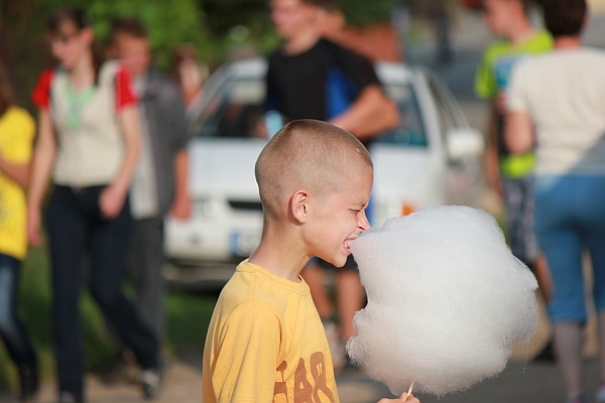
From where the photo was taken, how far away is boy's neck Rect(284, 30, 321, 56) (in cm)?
616

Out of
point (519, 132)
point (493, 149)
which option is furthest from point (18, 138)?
point (493, 149)

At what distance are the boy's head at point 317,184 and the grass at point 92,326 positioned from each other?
4206 millimetres

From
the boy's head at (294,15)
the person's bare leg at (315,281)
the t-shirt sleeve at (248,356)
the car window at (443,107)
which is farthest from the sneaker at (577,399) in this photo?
the car window at (443,107)

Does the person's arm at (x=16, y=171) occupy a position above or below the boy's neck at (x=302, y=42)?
below

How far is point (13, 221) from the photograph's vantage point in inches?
229

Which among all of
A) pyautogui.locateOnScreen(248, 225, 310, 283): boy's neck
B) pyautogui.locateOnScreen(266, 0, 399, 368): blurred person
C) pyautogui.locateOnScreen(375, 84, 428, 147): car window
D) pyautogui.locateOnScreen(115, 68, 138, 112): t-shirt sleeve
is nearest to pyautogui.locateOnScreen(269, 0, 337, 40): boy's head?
pyautogui.locateOnScreen(266, 0, 399, 368): blurred person

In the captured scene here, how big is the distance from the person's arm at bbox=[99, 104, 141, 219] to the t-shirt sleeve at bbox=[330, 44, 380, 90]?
1185 millimetres

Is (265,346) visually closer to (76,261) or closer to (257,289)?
(257,289)

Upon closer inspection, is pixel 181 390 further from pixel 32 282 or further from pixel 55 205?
pixel 32 282

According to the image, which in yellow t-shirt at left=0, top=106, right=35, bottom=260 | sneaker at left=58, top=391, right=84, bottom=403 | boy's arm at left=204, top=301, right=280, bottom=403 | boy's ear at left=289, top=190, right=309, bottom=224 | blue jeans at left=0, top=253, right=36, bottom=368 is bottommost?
sneaker at left=58, top=391, right=84, bottom=403

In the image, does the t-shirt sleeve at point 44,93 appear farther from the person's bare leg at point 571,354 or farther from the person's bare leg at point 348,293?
the person's bare leg at point 571,354

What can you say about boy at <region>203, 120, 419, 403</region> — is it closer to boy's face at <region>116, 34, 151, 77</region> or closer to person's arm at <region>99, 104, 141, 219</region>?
person's arm at <region>99, 104, 141, 219</region>

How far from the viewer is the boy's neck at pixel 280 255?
2.69 metres

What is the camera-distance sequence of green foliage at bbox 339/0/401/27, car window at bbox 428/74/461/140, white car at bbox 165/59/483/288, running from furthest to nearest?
1. green foliage at bbox 339/0/401/27
2. car window at bbox 428/74/461/140
3. white car at bbox 165/59/483/288
